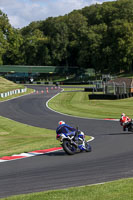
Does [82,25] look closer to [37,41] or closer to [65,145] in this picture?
[37,41]

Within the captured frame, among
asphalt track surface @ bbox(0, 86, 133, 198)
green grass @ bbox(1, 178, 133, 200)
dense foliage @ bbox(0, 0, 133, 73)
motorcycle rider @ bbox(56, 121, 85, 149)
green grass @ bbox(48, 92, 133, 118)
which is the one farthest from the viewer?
dense foliage @ bbox(0, 0, 133, 73)

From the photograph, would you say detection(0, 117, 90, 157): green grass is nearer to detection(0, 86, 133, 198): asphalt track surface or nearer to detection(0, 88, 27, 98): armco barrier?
detection(0, 86, 133, 198): asphalt track surface

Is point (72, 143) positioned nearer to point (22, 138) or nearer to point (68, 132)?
point (68, 132)

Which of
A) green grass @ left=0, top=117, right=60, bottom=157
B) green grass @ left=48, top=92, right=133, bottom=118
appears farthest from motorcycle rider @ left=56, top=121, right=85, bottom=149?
green grass @ left=48, top=92, right=133, bottom=118

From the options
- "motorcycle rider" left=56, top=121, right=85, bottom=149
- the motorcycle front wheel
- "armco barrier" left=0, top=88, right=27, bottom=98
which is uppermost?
"motorcycle rider" left=56, top=121, right=85, bottom=149

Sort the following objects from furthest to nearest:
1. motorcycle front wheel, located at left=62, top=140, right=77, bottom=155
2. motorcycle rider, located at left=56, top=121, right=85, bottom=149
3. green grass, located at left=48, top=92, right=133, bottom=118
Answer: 1. green grass, located at left=48, top=92, right=133, bottom=118
2. motorcycle rider, located at left=56, top=121, right=85, bottom=149
3. motorcycle front wheel, located at left=62, top=140, right=77, bottom=155

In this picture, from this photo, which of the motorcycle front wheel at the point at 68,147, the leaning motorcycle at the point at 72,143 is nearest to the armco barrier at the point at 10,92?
the leaning motorcycle at the point at 72,143

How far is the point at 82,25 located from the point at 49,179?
106 m

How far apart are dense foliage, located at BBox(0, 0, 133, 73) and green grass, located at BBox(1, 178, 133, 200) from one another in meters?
84.6

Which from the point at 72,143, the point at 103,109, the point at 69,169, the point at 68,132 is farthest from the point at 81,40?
the point at 69,169

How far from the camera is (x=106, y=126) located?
86.5 ft

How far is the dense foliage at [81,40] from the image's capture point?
313ft

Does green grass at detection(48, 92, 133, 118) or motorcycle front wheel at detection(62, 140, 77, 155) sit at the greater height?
motorcycle front wheel at detection(62, 140, 77, 155)

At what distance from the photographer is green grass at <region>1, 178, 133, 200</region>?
8891 mm
